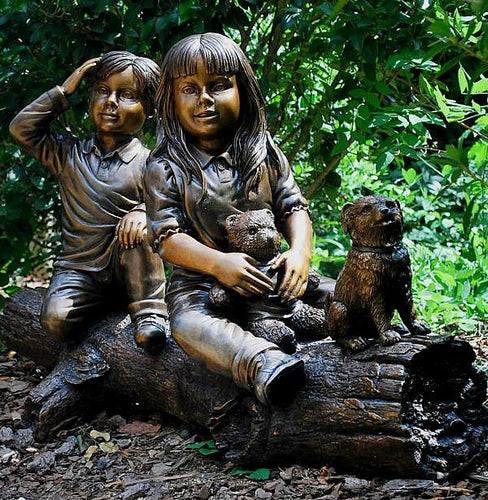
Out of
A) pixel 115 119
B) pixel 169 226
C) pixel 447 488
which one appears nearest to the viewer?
pixel 447 488

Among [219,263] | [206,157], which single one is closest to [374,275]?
[219,263]

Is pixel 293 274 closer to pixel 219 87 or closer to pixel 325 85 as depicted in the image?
pixel 219 87

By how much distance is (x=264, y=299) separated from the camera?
11.3ft

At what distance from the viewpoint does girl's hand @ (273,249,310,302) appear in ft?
11.3

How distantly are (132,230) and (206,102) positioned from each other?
743mm

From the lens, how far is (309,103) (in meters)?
5.11

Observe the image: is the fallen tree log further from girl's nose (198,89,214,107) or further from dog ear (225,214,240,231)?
girl's nose (198,89,214,107)

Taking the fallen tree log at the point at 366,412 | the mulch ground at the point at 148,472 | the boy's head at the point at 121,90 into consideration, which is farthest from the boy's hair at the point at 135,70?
the mulch ground at the point at 148,472

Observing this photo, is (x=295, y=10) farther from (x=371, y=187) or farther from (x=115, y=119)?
(x=371, y=187)

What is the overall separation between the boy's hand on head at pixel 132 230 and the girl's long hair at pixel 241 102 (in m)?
0.39

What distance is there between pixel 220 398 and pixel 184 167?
94 centimetres

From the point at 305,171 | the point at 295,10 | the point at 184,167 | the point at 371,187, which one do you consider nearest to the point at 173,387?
the point at 184,167

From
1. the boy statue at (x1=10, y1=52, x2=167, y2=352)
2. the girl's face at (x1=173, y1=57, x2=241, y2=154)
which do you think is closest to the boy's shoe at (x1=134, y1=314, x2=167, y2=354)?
the boy statue at (x1=10, y1=52, x2=167, y2=352)

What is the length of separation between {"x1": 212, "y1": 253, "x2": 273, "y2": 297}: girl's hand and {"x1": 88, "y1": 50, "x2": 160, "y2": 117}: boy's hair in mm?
1016
